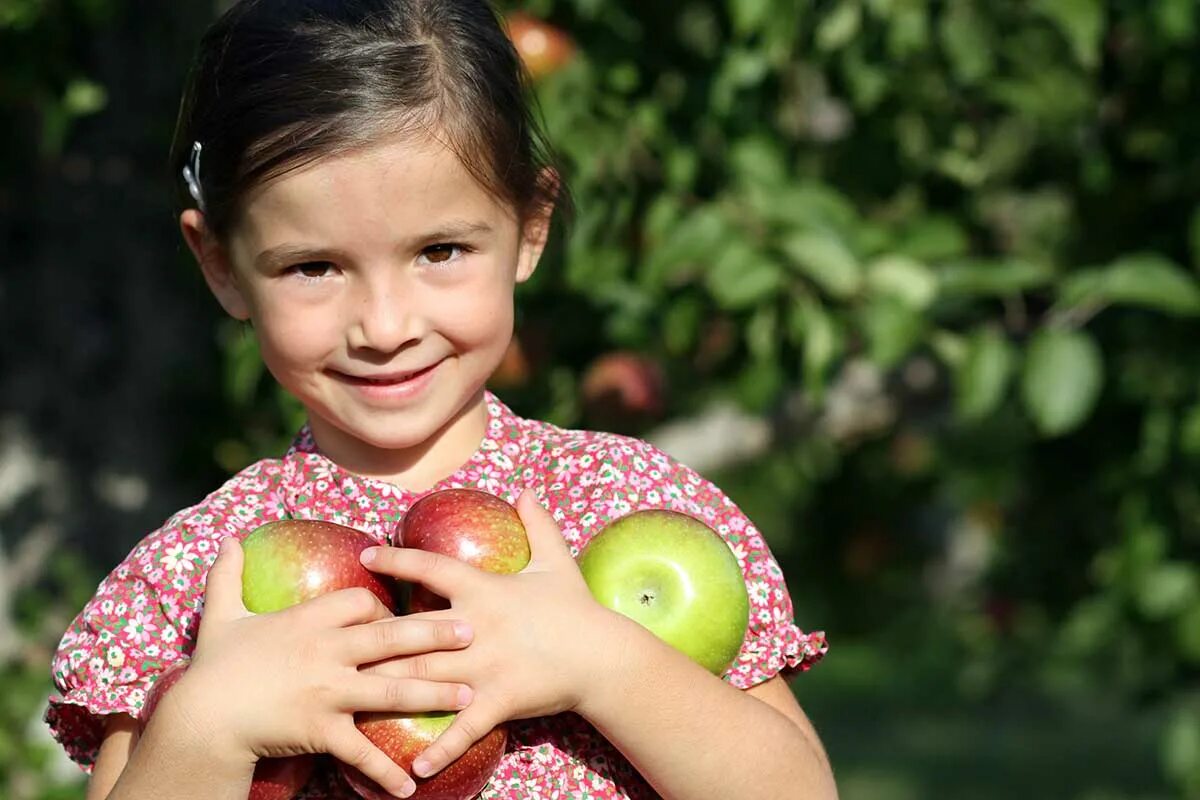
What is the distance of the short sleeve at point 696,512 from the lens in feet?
4.54

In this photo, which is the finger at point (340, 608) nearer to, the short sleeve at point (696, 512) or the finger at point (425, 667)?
the finger at point (425, 667)

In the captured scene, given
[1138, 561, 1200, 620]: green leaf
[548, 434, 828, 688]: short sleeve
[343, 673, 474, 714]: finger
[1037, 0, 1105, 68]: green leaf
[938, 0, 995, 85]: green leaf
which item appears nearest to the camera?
[343, 673, 474, 714]: finger

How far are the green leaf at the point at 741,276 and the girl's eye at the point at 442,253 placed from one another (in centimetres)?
105

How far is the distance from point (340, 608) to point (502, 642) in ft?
0.36

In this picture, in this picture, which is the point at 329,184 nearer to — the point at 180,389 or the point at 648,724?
the point at 648,724

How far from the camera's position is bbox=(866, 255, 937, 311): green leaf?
246cm

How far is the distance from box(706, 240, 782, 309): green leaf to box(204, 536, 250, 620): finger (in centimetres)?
120

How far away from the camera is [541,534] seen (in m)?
1.26

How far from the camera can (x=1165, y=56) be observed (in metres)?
2.77

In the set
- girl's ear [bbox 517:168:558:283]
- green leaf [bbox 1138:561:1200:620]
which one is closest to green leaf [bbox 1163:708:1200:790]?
green leaf [bbox 1138:561:1200:620]

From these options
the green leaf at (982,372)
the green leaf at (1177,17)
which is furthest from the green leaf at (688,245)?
the green leaf at (1177,17)

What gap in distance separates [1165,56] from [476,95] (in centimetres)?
172

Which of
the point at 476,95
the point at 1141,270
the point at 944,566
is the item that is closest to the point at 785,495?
the point at 944,566

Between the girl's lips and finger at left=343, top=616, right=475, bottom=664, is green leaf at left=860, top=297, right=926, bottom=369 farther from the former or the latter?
finger at left=343, top=616, right=475, bottom=664
